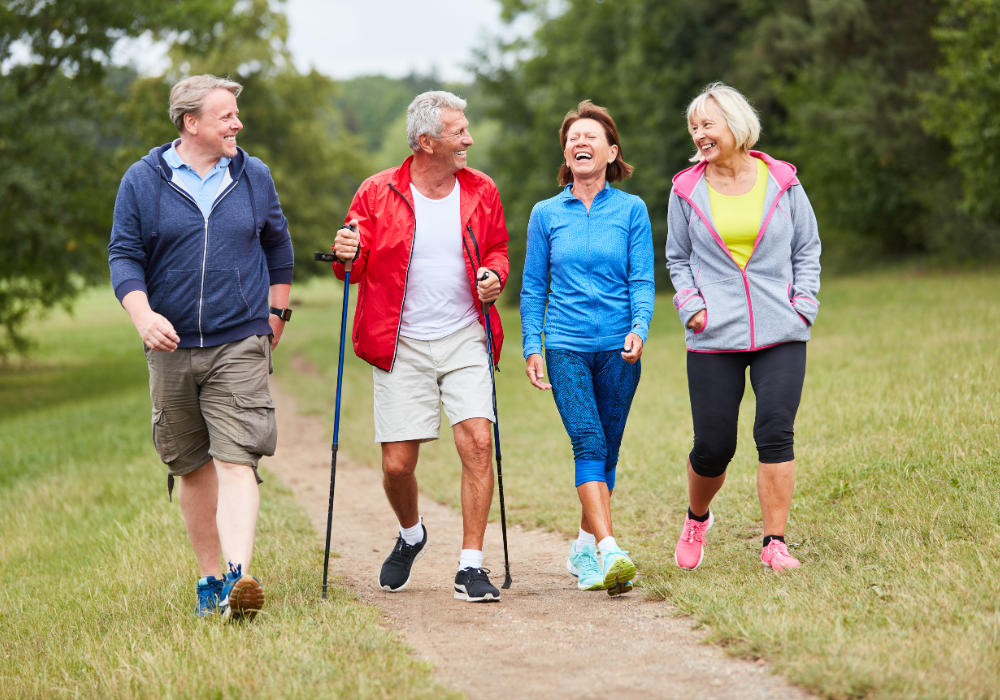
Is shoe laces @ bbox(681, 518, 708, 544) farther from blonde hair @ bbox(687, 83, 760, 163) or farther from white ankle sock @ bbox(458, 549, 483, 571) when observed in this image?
blonde hair @ bbox(687, 83, 760, 163)

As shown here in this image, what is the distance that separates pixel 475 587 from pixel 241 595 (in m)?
1.15

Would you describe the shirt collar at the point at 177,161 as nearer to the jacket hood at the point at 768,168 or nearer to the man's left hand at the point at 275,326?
the man's left hand at the point at 275,326

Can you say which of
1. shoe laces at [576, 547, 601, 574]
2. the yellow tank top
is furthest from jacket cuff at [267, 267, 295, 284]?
the yellow tank top

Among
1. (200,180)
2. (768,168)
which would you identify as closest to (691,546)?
(768,168)

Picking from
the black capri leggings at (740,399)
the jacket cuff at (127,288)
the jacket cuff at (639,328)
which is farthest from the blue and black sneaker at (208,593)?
the black capri leggings at (740,399)

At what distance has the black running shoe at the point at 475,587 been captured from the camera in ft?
15.2

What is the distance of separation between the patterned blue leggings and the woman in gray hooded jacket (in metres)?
0.37

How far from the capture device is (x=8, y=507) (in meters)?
9.44

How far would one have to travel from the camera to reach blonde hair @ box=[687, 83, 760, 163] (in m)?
4.76

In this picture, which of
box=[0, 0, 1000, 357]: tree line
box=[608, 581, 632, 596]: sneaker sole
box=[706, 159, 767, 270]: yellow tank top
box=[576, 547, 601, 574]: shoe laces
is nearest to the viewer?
box=[608, 581, 632, 596]: sneaker sole

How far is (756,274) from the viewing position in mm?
4746

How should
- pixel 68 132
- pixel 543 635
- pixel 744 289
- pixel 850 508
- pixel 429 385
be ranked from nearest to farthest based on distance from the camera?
1. pixel 543 635
2. pixel 744 289
3. pixel 429 385
4. pixel 850 508
5. pixel 68 132

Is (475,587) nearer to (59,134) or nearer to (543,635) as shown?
(543,635)

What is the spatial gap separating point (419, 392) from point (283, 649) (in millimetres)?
1555
